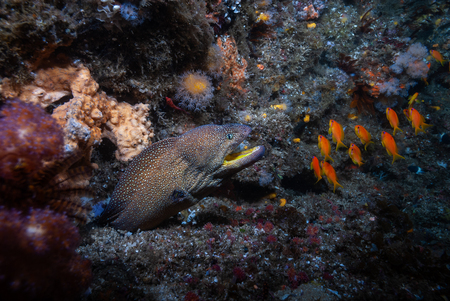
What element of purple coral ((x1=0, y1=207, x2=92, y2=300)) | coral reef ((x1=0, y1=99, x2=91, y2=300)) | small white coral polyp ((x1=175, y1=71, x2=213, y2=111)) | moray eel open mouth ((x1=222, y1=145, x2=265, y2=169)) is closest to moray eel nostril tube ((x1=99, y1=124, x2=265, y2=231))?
moray eel open mouth ((x1=222, y1=145, x2=265, y2=169))

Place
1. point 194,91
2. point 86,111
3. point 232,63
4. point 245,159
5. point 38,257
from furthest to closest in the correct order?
point 232,63, point 194,91, point 245,159, point 86,111, point 38,257

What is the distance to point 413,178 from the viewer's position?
7.56 metres

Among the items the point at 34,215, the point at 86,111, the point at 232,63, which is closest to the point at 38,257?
the point at 34,215

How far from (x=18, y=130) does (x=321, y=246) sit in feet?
14.8

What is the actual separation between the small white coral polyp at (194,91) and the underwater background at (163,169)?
0.03m

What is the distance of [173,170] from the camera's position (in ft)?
10.0

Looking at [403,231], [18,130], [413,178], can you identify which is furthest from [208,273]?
[413,178]

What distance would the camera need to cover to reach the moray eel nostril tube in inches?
117

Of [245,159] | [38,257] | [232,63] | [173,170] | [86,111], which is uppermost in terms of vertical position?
[232,63]

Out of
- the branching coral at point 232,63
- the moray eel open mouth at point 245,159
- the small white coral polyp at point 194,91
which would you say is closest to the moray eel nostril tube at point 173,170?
the moray eel open mouth at point 245,159

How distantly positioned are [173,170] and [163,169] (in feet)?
0.50

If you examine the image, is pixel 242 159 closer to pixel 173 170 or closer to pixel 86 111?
pixel 173 170

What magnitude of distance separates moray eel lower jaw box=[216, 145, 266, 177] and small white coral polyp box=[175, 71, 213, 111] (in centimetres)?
140

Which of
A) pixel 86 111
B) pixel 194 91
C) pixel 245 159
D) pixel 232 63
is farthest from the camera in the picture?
pixel 232 63
